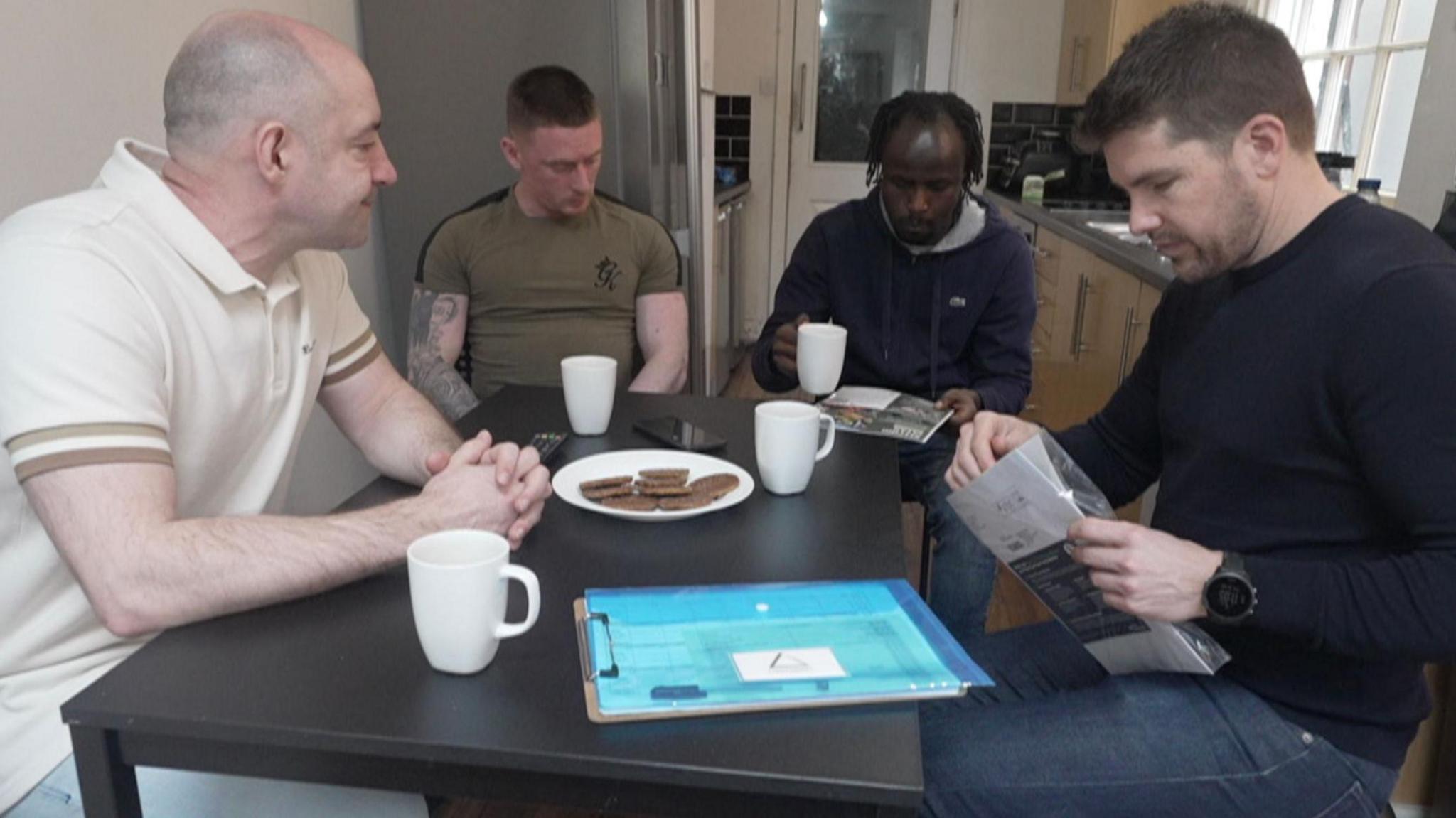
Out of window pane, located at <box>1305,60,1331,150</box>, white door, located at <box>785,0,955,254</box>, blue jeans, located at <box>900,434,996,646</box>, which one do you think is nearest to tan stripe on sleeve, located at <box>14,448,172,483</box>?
blue jeans, located at <box>900,434,996,646</box>

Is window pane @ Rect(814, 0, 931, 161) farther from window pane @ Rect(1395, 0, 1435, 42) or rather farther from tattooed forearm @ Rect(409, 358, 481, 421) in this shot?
tattooed forearm @ Rect(409, 358, 481, 421)

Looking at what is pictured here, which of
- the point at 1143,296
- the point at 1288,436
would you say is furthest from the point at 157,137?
the point at 1143,296

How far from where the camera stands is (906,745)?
0.75 m

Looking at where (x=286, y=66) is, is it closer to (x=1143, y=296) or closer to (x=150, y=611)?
(x=150, y=611)

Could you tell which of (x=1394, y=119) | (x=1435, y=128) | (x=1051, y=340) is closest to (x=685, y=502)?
(x=1435, y=128)

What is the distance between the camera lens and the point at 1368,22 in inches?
112

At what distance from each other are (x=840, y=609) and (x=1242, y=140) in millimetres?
644

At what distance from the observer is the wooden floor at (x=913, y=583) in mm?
1648

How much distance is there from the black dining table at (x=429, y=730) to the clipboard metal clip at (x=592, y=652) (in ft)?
0.04

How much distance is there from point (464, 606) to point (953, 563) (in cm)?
129

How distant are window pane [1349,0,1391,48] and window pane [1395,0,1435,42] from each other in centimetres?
8

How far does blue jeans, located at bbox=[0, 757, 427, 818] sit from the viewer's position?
3.18ft

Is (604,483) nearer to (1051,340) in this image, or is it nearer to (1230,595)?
(1230,595)

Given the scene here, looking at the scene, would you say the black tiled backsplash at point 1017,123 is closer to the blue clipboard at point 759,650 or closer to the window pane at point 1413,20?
the window pane at point 1413,20
